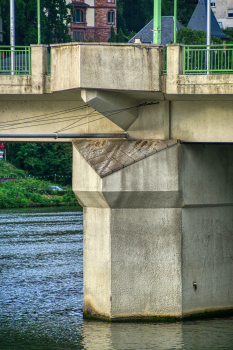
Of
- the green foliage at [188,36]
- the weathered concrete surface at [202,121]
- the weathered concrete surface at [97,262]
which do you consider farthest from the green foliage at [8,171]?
the weathered concrete surface at [202,121]

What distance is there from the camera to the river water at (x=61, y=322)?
1719 cm

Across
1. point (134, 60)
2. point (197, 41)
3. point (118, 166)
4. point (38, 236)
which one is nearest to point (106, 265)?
point (118, 166)

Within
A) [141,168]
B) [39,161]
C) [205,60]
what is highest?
[205,60]

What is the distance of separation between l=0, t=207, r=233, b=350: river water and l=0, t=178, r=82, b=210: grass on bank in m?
31.8

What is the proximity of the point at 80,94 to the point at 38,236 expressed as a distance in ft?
77.7

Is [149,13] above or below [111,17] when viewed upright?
below

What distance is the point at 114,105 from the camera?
17703 millimetres

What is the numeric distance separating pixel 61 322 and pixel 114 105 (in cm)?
610

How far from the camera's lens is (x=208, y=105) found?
59.6ft

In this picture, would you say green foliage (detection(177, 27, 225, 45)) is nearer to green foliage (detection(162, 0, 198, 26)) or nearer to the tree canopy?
the tree canopy

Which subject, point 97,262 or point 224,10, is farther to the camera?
point 224,10

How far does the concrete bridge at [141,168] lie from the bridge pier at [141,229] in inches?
1.0

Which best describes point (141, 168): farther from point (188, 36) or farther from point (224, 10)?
point (224, 10)

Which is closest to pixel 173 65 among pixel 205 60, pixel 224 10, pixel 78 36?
pixel 205 60
